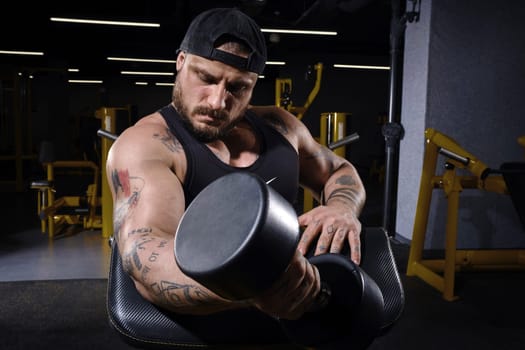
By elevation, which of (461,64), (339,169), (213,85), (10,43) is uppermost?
(10,43)

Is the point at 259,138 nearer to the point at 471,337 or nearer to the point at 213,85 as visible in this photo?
the point at 213,85

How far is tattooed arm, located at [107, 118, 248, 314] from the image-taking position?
65cm

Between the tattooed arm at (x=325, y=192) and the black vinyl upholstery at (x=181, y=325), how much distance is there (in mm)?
147

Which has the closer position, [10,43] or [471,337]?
[471,337]

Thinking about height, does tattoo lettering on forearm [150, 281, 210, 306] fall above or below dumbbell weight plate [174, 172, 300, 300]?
below

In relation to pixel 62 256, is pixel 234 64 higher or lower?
higher

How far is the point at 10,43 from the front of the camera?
8.18m

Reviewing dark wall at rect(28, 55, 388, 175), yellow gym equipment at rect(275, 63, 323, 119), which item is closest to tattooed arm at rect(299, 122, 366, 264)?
yellow gym equipment at rect(275, 63, 323, 119)

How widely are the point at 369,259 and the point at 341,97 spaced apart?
30.2 ft

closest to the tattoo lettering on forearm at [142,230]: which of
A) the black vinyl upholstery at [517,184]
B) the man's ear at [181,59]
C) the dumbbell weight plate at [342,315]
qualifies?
the dumbbell weight plate at [342,315]

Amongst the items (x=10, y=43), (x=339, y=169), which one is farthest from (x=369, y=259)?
(x=10, y=43)

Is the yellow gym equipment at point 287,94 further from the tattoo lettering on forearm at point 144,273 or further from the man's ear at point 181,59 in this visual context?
the tattoo lettering on forearm at point 144,273

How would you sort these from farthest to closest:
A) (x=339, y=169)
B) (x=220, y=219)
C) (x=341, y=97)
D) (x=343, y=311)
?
(x=341, y=97), (x=339, y=169), (x=343, y=311), (x=220, y=219)

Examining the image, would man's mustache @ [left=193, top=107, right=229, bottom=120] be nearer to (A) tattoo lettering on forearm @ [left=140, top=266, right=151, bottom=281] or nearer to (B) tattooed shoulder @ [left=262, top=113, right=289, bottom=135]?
(B) tattooed shoulder @ [left=262, top=113, right=289, bottom=135]
